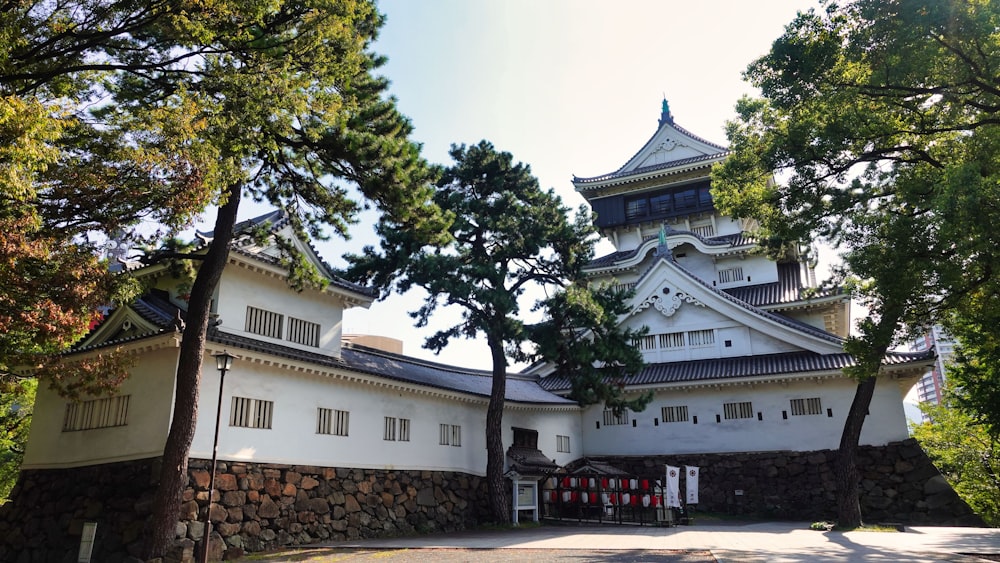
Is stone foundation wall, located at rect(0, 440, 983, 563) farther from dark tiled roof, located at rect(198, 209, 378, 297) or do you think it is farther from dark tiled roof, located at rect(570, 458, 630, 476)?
dark tiled roof, located at rect(198, 209, 378, 297)

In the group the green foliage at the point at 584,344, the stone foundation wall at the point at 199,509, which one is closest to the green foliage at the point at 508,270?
the green foliage at the point at 584,344

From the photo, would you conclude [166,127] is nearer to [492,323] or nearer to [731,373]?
[492,323]

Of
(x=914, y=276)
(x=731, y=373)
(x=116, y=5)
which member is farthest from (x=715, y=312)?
(x=116, y=5)

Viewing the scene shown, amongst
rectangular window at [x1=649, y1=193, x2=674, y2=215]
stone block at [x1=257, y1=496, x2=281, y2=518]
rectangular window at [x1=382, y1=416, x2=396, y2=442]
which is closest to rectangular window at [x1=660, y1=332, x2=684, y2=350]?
rectangular window at [x1=649, y1=193, x2=674, y2=215]

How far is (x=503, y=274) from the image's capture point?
20.2 meters

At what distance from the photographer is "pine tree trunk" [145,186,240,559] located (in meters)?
11.9

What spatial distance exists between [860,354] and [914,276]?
2524mm

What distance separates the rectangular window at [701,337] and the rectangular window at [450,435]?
11959 millimetres

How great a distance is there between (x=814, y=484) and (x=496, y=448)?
12.1 meters

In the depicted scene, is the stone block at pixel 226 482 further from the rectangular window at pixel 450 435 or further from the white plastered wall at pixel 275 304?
the rectangular window at pixel 450 435

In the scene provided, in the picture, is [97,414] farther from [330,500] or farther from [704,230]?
Result: [704,230]

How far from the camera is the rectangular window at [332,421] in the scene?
1687 cm

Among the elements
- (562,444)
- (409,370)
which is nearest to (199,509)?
(409,370)

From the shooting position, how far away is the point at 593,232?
71.3ft
